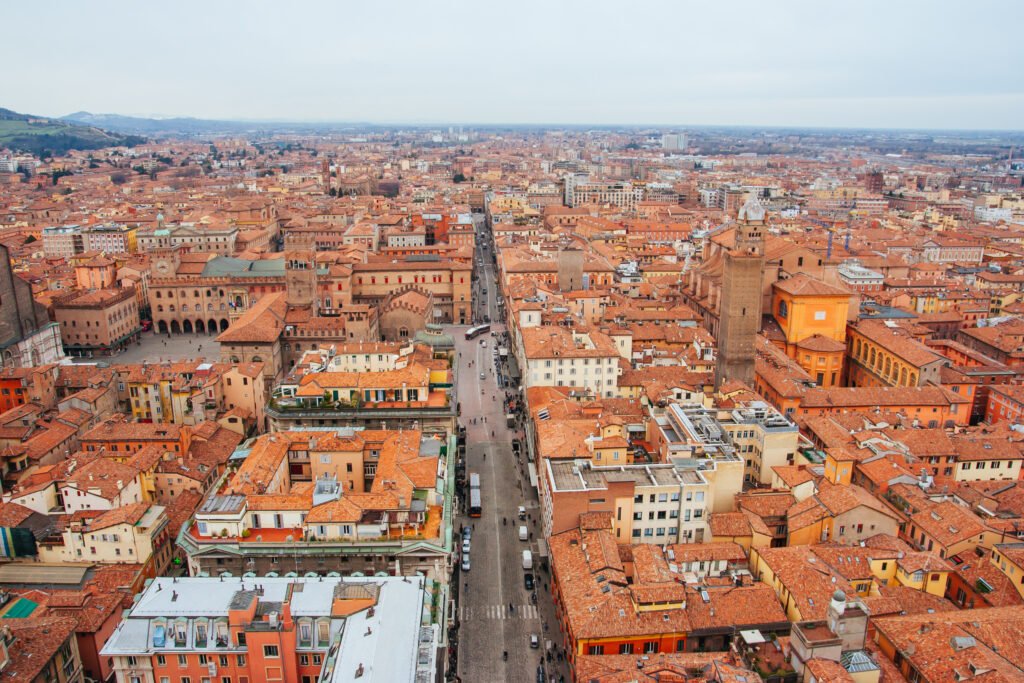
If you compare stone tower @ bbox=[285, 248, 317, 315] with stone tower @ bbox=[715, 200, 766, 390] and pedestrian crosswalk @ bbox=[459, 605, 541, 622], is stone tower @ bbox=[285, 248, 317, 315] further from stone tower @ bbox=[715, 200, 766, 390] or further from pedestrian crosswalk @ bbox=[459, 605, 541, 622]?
pedestrian crosswalk @ bbox=[459, 605, 541, 622]

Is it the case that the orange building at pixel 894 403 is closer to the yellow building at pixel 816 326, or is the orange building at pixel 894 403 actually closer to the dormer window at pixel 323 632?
the yellow building at pixel 816 326

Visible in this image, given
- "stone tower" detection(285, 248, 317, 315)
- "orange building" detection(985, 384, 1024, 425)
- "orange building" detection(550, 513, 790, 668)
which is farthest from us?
"stone tower" detection(285, 248, 317, 315)

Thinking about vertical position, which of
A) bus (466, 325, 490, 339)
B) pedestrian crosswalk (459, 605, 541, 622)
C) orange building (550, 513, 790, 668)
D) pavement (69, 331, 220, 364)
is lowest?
pedestrian crosswalk (459, 605, 541, 622)

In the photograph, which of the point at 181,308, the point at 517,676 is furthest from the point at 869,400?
the point at 181,308

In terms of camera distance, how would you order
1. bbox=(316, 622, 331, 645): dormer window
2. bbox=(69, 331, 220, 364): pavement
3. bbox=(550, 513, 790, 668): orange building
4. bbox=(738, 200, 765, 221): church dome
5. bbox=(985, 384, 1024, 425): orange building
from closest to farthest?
bbox=(316, 622, 331, 645): dormer window, bbox=(550, 513, 790, 668): orange building, bbox=(985, 384, 1024, 425): orange building, bbox=(738, 200, 765, 221): church dome, bbox=(69, 331, 220, 364): pavement

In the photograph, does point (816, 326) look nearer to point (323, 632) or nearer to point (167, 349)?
point (323, 632)

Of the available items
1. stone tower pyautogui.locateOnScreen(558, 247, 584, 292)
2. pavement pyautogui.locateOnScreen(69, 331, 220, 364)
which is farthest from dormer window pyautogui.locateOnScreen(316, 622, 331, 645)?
stone tower pyautogui.locateOnScreen(558, 247, 584, 292)

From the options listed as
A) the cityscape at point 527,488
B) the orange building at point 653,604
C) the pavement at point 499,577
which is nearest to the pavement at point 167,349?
the cityscape at point 527,488
